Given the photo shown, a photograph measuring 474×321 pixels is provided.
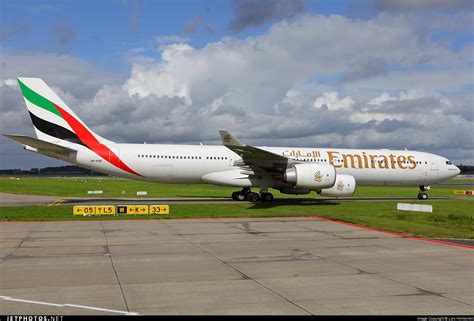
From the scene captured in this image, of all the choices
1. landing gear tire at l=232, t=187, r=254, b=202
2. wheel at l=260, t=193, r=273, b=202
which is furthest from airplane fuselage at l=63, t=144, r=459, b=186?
wheel at l=260, t=193, r=273, b=202

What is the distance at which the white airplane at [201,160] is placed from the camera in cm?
2756

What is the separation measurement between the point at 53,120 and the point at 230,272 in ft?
75.7

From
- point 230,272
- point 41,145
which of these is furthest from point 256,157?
point 230,272

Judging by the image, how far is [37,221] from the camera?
19828 mm

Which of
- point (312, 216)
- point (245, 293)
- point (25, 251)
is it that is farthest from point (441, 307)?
point (312, 216)

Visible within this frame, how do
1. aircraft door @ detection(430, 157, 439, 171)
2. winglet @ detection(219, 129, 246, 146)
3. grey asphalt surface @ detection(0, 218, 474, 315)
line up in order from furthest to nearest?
aircraft door @ detection(430, 157, 439, 171), winglet @ detection(219, 129, 246, 146), grey asphalt surface @ detection(0, 218, 474, 315)

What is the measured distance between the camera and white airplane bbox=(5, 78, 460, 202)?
1085 inches

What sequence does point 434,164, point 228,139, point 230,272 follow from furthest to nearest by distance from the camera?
point 434,164 < point 228,139 < point 230,272

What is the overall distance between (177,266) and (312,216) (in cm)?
1236

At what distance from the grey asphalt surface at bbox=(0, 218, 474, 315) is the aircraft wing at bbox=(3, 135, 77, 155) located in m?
10.6

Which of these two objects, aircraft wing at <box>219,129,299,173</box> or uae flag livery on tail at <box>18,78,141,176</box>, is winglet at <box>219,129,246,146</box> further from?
uae flag livery on tail at <box>18,78,141,176</box>

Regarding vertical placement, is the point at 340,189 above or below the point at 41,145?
below

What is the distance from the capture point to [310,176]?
26938mm

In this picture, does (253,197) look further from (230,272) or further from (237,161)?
(230,272)
